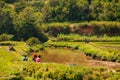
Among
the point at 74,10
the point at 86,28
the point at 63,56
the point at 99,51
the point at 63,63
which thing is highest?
the point at 74,10

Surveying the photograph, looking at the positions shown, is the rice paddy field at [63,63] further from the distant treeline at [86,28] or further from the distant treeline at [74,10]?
the distant treeline at [74,10]

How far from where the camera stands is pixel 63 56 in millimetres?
59250

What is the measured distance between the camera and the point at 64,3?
323 ft

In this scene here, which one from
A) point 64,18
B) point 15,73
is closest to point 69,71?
point 15,73

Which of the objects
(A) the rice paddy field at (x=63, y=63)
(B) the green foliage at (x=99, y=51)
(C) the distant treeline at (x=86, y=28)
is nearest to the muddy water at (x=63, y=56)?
(A) the rice paddy field at (x=63, y=63)

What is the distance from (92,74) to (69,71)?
2.37m

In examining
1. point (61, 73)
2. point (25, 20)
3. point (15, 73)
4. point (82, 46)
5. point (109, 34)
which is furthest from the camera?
point (109, 34)

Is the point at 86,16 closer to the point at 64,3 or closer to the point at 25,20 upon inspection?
the point at 64,3

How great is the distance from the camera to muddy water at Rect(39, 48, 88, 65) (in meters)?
53.9

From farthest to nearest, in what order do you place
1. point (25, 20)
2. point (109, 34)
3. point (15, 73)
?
point (109, 34) < point (25, 20) < point (15, 73)

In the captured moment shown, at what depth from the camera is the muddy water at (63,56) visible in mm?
53938

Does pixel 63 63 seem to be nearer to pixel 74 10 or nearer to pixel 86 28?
pixel 86 28

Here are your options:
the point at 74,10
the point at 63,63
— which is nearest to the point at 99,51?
the point at 63,63

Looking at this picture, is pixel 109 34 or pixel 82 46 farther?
pixel 109 34
